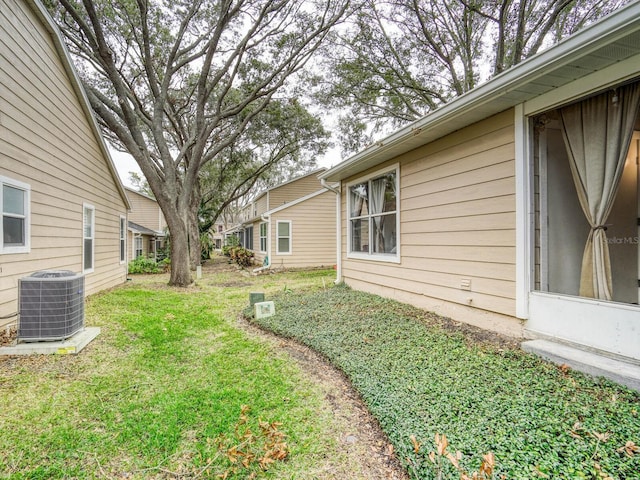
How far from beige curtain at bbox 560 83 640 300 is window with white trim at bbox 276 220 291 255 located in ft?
37.2

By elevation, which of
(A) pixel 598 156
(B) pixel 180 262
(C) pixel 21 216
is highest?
(A) pixel 598 156

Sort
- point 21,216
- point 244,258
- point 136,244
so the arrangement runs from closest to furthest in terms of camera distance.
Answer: point 21,216, point 244,258, point 136,244

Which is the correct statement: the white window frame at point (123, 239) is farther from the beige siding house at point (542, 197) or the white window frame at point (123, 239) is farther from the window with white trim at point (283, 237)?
the beige siding house at point (542, 197)

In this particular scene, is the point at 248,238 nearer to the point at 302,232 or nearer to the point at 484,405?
the point at 302,232

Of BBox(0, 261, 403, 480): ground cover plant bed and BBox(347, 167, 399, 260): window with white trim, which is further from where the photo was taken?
BBox(347, 167, 399, 260): window with white trim

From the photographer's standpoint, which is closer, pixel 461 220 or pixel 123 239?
pixel 461 220

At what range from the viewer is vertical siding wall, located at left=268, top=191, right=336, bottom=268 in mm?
13734

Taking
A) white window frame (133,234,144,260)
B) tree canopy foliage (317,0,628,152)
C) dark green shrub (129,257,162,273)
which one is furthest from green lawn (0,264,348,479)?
white window frame (133,234,144,260)

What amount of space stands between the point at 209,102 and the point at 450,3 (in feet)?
34.2

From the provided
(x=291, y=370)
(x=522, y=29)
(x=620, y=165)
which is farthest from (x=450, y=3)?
(x=291, y=370)

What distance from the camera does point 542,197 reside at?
10.8ft

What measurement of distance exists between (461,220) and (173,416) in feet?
12.6

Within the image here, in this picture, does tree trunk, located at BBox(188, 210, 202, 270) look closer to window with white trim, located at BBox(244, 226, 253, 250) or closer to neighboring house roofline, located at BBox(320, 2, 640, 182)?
window with white trim, located at BBox(244, 226, 253, 250)

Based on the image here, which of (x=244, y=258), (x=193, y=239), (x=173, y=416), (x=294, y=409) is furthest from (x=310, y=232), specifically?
(x=173, y=416)
